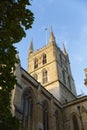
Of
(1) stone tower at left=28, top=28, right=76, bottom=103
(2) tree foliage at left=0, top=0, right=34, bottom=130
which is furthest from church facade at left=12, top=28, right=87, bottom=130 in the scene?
(2) tree foliage at left=0, top=0, right=34, bottom=130

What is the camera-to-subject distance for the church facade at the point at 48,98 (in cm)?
1777

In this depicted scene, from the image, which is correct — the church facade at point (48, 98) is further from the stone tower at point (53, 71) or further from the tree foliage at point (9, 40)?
the tree foliage at point (9, 40)

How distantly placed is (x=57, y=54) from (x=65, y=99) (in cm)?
1015

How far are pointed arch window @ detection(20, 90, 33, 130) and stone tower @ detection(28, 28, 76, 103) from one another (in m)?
9.38

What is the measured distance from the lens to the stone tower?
29875 mm

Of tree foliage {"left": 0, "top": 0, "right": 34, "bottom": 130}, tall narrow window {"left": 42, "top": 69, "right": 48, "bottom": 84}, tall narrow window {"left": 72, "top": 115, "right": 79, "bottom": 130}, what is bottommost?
tree foliage {"left": 0, "top": 0, "right": 34, "bottom": 130}

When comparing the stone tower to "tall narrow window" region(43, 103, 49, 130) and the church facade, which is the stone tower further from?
"tall narrow window" region(43, 103, 49, 130)

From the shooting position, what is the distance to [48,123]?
67.2 feet

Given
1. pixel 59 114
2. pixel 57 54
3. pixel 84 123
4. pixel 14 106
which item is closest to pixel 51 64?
pixel 57 54

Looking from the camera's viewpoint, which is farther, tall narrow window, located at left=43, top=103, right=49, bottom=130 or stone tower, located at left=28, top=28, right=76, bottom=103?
stone tower, located at left=28, top=28, right=76, bottom=103

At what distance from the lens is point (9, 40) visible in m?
7.10

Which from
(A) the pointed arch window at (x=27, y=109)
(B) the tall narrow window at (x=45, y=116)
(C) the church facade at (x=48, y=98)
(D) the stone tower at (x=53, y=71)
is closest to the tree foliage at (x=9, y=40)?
(C) the church facade at (x=48, y=98)

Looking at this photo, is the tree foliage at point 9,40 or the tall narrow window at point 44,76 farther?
the tall narrow window at point 44,76

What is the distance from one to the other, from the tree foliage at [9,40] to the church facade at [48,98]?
306 inches
